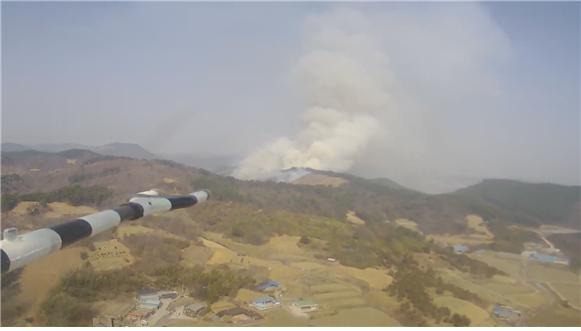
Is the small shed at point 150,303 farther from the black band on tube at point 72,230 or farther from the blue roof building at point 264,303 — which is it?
the black band on tube at point 72,230

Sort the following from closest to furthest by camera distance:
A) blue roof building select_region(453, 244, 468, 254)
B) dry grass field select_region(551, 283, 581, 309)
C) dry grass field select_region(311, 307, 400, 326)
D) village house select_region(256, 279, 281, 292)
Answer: dry grass field select_region(311, 307, 400, 326), village house select_region(256, 279, 281, 292), dry grass field select_region(551, 283, 581, 309), blue roof building select_region(453, 244, 468, 254)

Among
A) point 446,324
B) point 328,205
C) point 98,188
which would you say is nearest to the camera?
point 446,324

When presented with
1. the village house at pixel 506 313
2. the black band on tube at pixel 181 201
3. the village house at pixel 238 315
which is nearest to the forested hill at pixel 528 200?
the village house at pixel 506 313

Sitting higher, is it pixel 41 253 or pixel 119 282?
pixel 41 253

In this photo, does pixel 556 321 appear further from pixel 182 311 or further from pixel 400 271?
pixel 182 311

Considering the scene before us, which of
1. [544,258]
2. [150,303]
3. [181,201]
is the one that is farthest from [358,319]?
[544,258]

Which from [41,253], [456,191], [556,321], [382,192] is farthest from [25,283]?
[456,191]

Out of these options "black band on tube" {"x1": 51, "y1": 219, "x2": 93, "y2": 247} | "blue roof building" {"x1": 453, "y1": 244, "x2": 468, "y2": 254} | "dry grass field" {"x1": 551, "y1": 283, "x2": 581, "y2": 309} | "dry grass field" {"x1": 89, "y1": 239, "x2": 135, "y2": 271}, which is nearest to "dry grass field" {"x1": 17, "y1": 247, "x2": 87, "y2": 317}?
"dry grass field" {"x1": 89, "y1": 239, "x2": 135, "y2": 271}

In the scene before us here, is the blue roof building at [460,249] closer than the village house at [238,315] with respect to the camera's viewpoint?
No

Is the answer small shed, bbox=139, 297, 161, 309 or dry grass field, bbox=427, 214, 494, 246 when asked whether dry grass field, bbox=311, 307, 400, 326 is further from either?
dry grass field, bbox=427, 214, 494, 246
